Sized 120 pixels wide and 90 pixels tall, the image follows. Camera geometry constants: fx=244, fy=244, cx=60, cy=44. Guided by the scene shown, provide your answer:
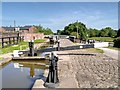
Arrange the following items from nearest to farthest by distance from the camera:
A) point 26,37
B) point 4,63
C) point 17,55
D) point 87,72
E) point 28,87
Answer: point 28,87
point 87,72
point 4,63
point 17,55
point 26,37

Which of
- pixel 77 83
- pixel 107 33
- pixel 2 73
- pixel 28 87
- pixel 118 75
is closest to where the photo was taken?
pixel 77 83

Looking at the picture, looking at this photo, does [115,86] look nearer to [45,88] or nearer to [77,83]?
[77,83]

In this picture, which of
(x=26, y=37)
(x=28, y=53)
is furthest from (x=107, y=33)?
(x=28, y=53)

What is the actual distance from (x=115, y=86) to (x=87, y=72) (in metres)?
2.94

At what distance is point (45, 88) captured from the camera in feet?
26.4

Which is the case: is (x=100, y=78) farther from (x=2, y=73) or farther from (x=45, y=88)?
(x=2, y=73)

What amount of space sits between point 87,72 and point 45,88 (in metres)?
3.42

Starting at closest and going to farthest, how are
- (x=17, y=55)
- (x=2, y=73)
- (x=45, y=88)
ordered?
(x=45, y=88) → (x=2, y=73) → (x=17, y=55)

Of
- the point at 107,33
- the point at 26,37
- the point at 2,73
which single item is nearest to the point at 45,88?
the point at 2,73

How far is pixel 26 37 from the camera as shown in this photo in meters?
51.6

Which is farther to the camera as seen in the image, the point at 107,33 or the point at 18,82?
the point at 107,33

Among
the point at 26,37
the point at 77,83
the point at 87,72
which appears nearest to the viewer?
the point at 77,83

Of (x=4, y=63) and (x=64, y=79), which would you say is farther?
(x=4, y=63)

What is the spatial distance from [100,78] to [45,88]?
100 inches
